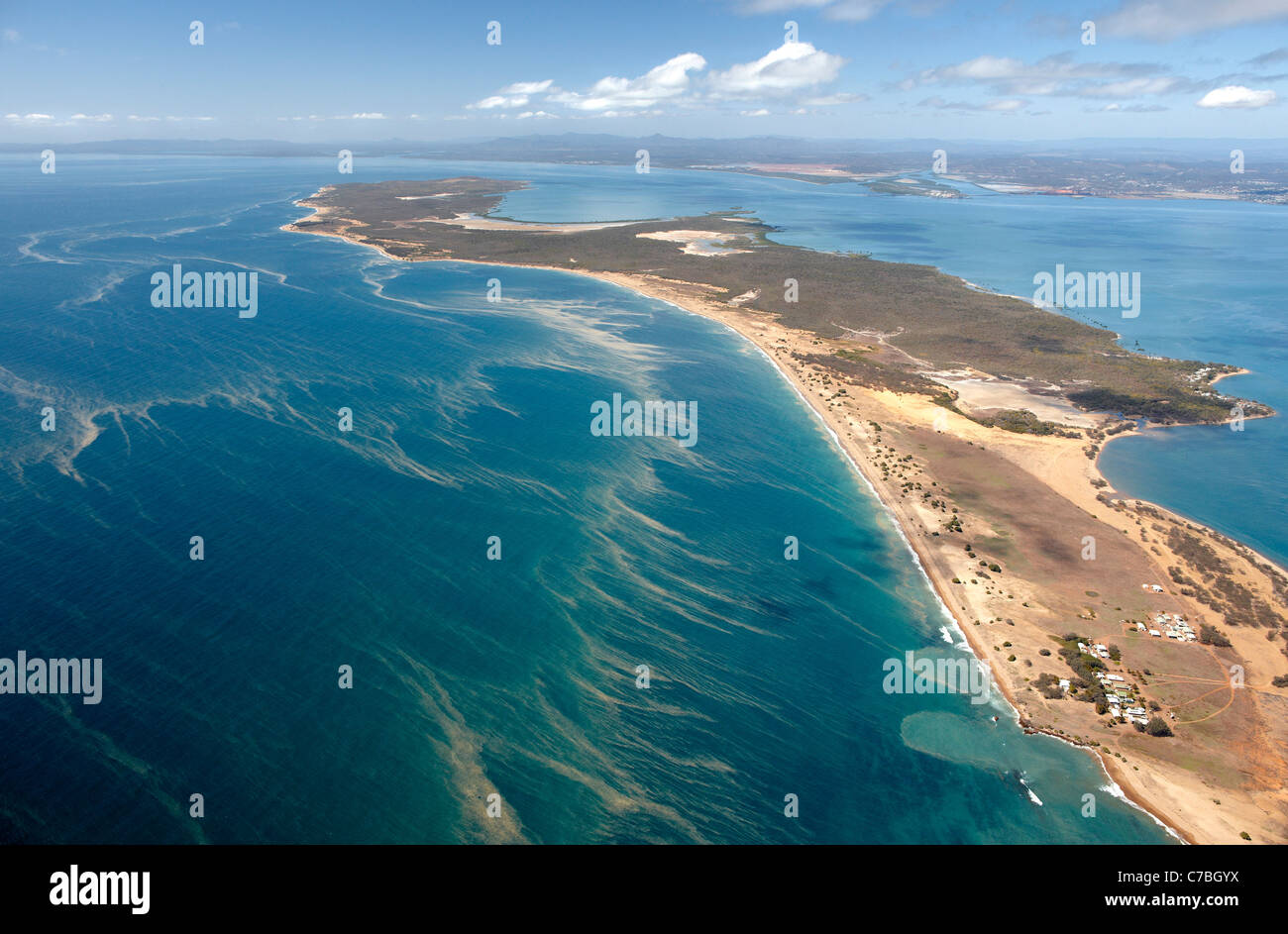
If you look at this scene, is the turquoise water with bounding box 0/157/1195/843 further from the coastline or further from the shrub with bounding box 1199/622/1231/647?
the shrub with bounding box 1199/622/1231/647

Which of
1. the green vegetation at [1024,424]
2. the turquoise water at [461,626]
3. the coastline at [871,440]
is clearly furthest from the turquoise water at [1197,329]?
the turquoise water at [461,626]

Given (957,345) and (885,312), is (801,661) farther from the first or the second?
(885,312)

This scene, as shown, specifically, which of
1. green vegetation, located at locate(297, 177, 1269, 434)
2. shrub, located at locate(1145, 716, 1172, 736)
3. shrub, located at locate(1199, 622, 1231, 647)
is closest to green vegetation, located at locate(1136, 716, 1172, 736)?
shrub, located at locate(1145, 716, 1172, 736)

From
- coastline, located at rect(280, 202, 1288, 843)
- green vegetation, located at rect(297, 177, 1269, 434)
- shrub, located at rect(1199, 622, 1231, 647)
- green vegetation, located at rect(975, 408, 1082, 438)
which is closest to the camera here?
coastline, located at rect(280, 202, 1288, 843)

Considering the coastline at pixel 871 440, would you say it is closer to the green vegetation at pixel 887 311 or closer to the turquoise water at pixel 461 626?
the turquoise water at pixel 461 626

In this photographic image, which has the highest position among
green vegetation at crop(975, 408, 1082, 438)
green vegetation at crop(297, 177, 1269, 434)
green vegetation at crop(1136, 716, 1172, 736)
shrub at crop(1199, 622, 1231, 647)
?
green vegetation at crop(297, 177, 1269, 434)

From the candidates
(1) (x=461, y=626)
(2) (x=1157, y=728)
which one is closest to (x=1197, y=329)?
(2) (x=1157, y=728)
